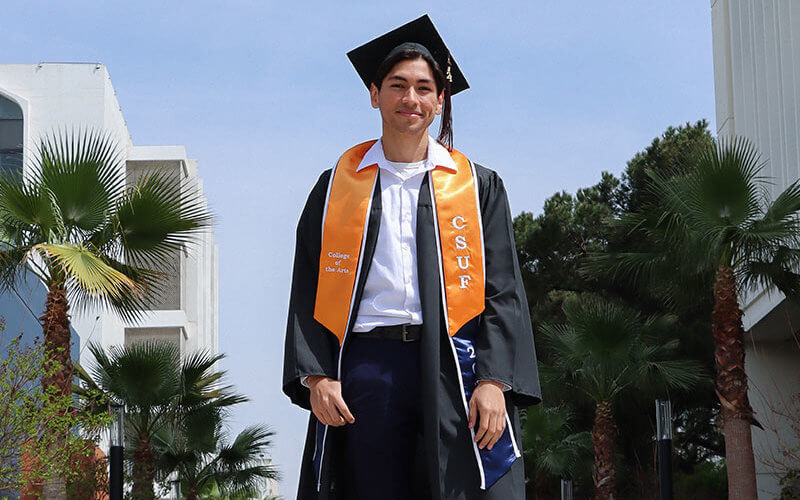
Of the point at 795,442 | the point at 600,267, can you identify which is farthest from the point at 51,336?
the point at 795,442

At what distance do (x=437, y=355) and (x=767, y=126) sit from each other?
16.5 m

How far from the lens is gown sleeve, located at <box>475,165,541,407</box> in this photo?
319 cm

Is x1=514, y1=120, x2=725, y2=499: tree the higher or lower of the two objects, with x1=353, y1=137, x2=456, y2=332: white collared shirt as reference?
higher

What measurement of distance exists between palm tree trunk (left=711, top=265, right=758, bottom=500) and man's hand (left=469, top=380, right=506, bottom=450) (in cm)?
1241

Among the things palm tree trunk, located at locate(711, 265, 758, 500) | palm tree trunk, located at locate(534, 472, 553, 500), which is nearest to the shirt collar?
palm tree trunk, located at locate(711, 265, 758, 500)

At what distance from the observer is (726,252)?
1481 cm

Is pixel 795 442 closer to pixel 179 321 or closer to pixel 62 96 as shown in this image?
pixel 62 96

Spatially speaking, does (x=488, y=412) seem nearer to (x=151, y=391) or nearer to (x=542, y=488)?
(x=151, y=391)

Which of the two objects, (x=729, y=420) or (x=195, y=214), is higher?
(x=195, y=214)

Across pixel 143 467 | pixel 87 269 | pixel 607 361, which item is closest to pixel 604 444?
pixel 607 361

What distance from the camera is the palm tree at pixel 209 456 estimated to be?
17.9 m

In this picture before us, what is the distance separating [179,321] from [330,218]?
41.4 m

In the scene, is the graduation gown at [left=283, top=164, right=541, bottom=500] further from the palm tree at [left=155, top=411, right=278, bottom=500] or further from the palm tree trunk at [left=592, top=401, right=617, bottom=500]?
the palm tree trunk at [left=592, top=401, right=617, bottom=500]

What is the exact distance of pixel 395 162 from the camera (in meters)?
3.46
